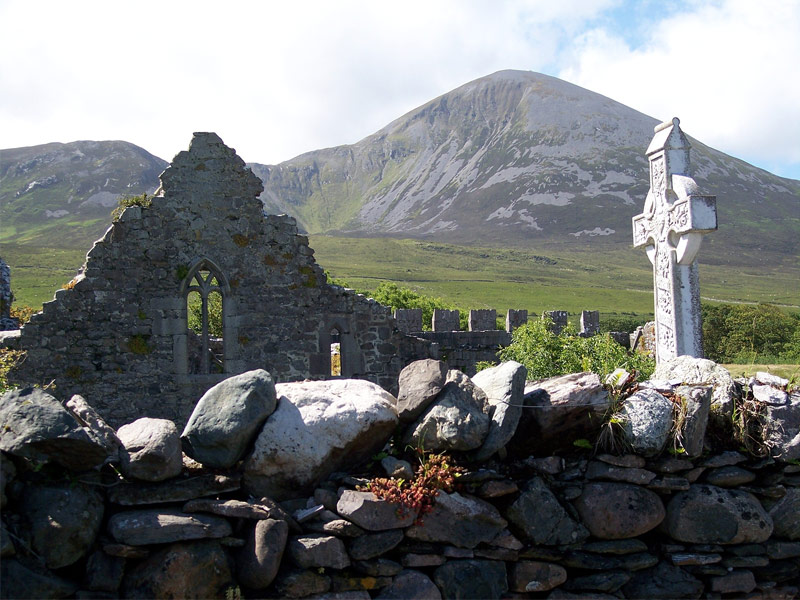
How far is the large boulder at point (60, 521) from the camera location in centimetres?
456

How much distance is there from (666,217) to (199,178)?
26.6ft

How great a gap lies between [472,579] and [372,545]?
758mm

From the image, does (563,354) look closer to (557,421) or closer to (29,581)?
(557,421)

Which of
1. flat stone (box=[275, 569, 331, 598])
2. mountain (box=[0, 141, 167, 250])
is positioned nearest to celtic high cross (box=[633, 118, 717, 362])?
flat stone (box=[275, 569, 331, 598])

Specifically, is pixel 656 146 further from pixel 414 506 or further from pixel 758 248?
pixel 758 248

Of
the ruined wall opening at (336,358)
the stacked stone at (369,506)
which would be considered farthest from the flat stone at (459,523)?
the ruined wall opening at (336,358)

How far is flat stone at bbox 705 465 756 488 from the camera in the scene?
224 inches

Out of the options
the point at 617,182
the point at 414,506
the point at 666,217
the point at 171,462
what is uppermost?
the point at 617,182

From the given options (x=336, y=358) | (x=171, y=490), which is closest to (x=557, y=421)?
(x=171, y=490)

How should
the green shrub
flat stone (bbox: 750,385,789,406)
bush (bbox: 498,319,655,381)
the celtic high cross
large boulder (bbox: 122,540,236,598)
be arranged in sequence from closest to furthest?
1. large boulder (bbox: 122,540,236,598)
2. flat stone (bbox: 750,385,789,406)
3. bush (bbox: 498,319,655,381)
4. the celtic high cross
5. the green shrub

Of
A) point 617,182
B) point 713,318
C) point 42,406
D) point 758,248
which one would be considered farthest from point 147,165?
point 42,406

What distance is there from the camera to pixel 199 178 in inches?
527

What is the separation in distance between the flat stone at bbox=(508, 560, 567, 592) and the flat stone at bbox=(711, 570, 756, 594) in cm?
123

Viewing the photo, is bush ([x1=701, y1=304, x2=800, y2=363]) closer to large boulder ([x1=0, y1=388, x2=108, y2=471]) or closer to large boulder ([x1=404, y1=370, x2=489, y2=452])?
large boulder ([x1=404, y1=370, x2=489, y2=452])
